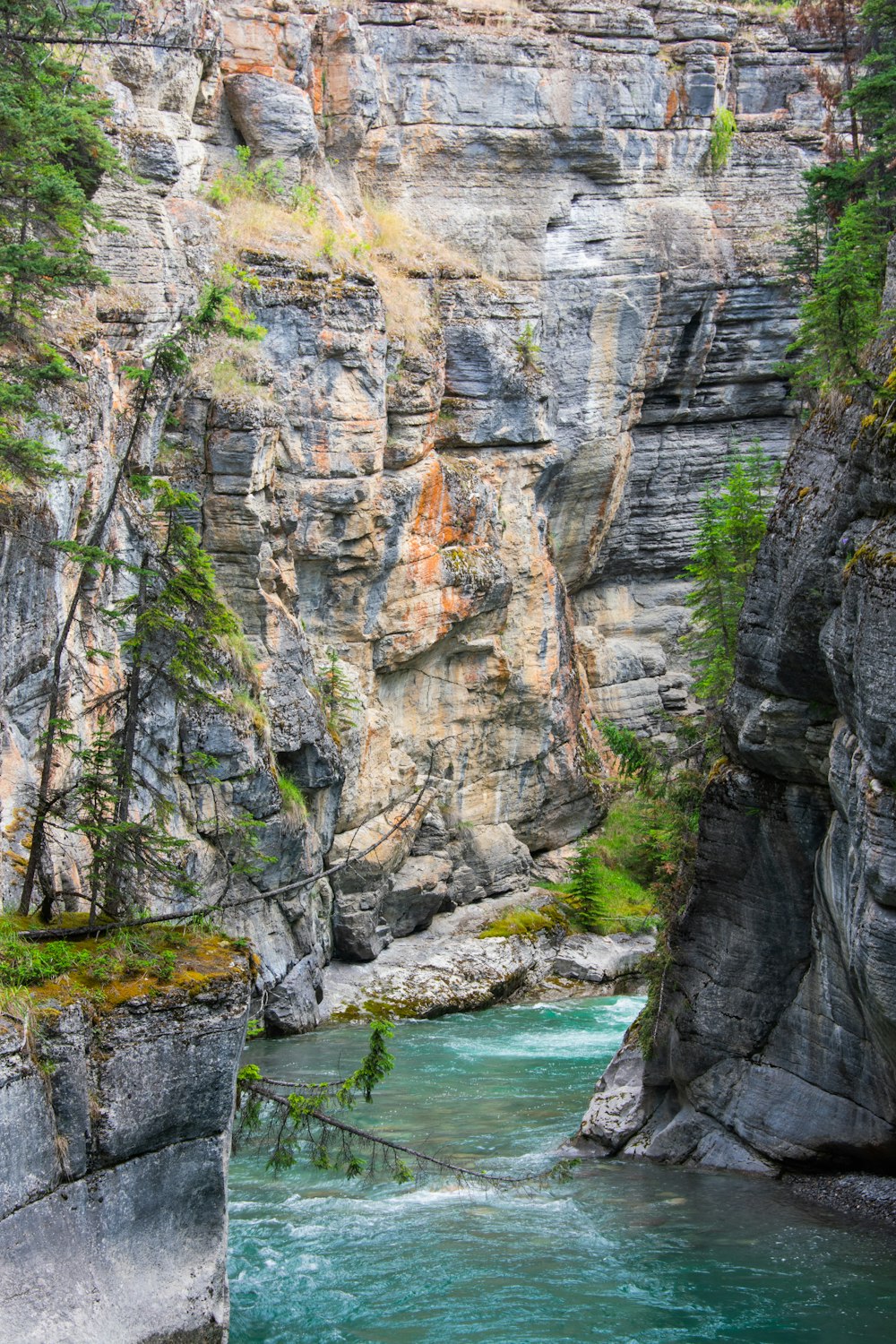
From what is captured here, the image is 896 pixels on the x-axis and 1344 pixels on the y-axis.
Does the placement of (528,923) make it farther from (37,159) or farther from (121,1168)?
(121,1168)

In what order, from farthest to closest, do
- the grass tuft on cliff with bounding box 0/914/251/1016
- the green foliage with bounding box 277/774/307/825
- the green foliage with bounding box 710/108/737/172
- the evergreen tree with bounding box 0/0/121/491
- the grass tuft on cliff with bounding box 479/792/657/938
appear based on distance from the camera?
1. the green foliage with bounding box 710/108/737/172
2. the grass tuft on cliff with bounding box 479/792/657/938
3. the green foliage with bounding box 277/774/307/825
4. the evergreen tree with bounding box 0/0/121/491
5. the grass tuft on cliff with bounding box 0/914/251/1016

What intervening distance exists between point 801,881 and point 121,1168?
9497 mm

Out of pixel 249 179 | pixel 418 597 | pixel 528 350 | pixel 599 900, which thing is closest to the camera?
pixel 249 179

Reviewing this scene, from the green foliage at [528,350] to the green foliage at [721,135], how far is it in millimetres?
7838

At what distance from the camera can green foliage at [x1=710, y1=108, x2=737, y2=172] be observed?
1453 inches

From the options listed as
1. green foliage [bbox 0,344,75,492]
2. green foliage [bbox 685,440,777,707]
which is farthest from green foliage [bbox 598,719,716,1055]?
green foliage [bbox 0,344,75,492]

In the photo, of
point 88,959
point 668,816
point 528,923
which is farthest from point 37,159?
point 528,923

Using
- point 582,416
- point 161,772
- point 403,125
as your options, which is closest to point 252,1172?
point 161,772

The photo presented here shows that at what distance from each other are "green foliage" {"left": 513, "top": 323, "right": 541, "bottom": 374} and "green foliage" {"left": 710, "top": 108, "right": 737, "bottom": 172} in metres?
7.84

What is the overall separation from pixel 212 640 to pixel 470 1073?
43.9 feet

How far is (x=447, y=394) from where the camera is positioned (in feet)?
110

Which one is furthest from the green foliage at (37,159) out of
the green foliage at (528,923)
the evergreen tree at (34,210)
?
the green foliage at (528,923)

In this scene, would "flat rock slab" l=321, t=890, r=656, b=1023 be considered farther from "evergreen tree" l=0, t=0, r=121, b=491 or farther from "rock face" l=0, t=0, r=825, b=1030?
"evergreen tree" l=0, t=0, r=121, b=491

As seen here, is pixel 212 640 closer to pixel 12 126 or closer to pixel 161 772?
pixel 12 126
